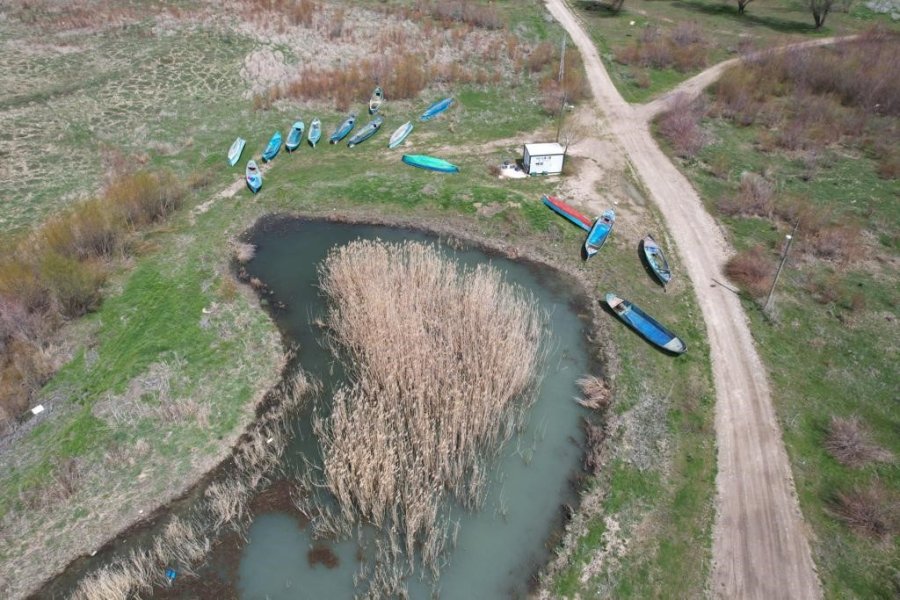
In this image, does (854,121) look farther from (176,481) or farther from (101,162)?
(101,162)

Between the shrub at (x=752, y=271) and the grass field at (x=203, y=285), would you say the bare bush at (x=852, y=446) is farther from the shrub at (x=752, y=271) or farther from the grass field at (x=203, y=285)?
the shrub at (x=752, y=271)

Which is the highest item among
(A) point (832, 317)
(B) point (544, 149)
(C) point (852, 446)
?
(B) point (544, 149)

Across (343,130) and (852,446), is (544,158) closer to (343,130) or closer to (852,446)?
(343,130)

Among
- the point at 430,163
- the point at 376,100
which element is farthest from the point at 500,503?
the point at 376,100

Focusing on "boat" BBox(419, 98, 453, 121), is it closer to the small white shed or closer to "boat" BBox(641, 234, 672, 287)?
the small white shed

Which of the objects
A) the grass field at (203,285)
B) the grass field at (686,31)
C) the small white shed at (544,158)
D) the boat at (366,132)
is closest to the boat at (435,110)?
the grass field at (203,285)
